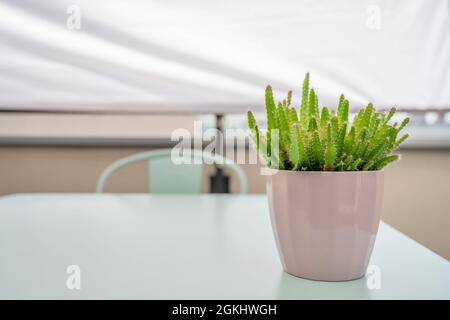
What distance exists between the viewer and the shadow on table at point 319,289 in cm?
34

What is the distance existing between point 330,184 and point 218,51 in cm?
115

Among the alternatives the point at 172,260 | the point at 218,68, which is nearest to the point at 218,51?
the point at 218,68

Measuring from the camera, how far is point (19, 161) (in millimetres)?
1613

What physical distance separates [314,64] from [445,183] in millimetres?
683

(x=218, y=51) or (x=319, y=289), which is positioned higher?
(x=218, y=51)

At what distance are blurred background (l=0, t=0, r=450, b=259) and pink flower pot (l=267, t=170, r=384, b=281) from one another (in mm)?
1088

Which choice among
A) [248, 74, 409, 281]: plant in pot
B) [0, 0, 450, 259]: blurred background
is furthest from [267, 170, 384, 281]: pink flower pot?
[0, 0, 450, 259]: blurred background

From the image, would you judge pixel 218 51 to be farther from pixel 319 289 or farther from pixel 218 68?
pixel 319 289

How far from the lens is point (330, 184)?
14.8 inches

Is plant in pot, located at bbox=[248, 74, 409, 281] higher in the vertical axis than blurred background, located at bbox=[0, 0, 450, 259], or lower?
lower

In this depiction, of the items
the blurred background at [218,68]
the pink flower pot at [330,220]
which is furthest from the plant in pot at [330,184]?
the blurred background at [218,68]

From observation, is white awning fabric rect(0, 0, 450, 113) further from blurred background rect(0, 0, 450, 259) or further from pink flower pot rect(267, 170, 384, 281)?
pink flower pot rect(267, 170, 384, 281)

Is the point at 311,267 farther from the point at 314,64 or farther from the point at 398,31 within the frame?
the point at 398,31

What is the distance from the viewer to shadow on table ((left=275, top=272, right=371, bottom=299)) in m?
0.34
